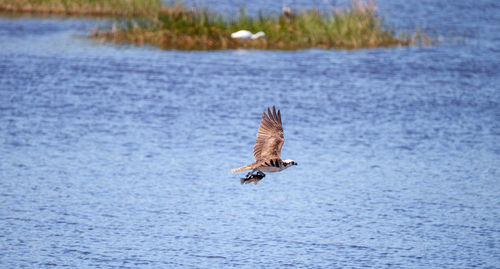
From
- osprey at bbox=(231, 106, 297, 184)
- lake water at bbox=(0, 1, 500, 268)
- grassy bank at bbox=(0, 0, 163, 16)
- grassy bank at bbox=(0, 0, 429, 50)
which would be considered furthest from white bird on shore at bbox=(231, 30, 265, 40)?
osprey at bbox=(231, 106, 297, 184)

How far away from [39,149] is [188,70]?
11555 millimetres

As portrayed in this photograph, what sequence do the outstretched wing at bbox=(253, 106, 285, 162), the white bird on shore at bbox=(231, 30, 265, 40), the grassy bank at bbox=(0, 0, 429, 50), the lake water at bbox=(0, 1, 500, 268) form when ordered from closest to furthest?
the outstretched wing at bbox=(253, 106, 285, 162), the lake water at bbox=(0, 1, 500, 268), the white bird on shore at bbox=(231, 30, 265, 40), the grassy bank at bbox=(0, 0, 429, 50)

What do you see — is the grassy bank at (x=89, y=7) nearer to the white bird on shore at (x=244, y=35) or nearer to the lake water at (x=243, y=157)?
the lake water at (x=243, y=157)

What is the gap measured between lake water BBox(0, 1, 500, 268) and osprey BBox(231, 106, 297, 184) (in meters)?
2.48

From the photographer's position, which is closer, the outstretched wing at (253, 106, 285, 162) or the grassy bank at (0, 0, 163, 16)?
the outstretched wing at (253, 106, 285, 162)

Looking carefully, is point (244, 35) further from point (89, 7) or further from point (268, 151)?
point (268, 151)

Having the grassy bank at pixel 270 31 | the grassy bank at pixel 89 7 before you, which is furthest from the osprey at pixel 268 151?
the grassy bank at pixel 89 7

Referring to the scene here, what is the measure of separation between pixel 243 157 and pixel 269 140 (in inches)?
314

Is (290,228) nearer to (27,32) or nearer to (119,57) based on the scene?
(119,57)

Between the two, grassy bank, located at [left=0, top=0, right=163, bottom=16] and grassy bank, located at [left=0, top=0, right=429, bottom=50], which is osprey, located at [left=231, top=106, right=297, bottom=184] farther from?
grassy bank, located at [left=0, top=0, right=163, bottom=16]

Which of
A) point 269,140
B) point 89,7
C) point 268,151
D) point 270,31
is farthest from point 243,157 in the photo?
point 89,7

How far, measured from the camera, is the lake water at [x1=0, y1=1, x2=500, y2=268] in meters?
15.8

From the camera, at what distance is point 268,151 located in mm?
13016

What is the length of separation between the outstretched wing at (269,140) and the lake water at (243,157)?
2462mm
